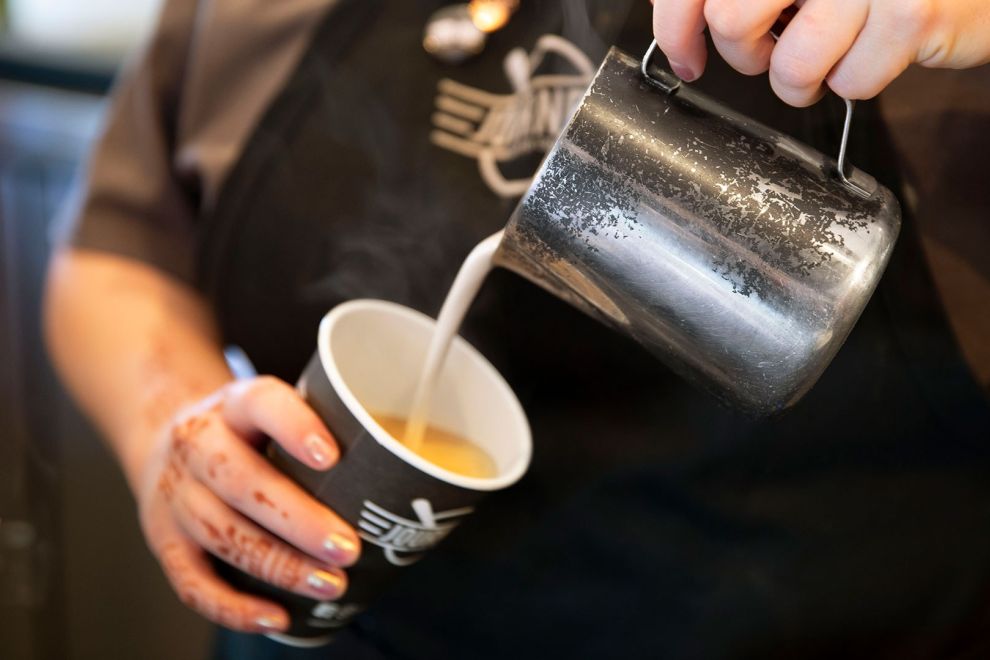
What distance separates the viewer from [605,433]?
804 millimetres

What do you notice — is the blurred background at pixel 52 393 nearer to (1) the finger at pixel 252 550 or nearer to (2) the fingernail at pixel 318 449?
(1) the finger at pixel 252 550

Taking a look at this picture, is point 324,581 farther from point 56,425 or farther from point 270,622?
point 56,425

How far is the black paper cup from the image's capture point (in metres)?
0.60

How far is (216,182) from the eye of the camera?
0.94 meters

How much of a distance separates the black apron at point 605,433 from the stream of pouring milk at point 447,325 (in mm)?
127

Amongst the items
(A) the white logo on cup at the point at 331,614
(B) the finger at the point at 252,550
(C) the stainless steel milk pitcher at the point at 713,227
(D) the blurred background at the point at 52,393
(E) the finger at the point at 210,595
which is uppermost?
(C) the stainless steel milk pitcher at the point at 713,227

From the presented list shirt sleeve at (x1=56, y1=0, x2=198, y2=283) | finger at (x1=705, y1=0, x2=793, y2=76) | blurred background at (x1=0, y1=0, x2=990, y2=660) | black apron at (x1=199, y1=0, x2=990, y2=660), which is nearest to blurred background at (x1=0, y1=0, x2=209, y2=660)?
blurred background at (x1=0, y1=0, x2=990, y2=660)

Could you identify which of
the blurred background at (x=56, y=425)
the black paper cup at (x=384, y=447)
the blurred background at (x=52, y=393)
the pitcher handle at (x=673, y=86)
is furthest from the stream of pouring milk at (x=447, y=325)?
the blurred background at (x=52, y=393)

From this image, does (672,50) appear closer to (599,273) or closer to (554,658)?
(599,273)

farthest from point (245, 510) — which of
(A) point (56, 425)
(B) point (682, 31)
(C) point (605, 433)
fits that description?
(A) point (56, 425)

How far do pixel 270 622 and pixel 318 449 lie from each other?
0.17 m

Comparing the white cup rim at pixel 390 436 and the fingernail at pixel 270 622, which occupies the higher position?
the white cup rim at pixel 390 436

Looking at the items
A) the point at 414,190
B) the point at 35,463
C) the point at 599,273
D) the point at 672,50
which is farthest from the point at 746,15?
the point at 35,463

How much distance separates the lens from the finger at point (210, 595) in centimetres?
69
